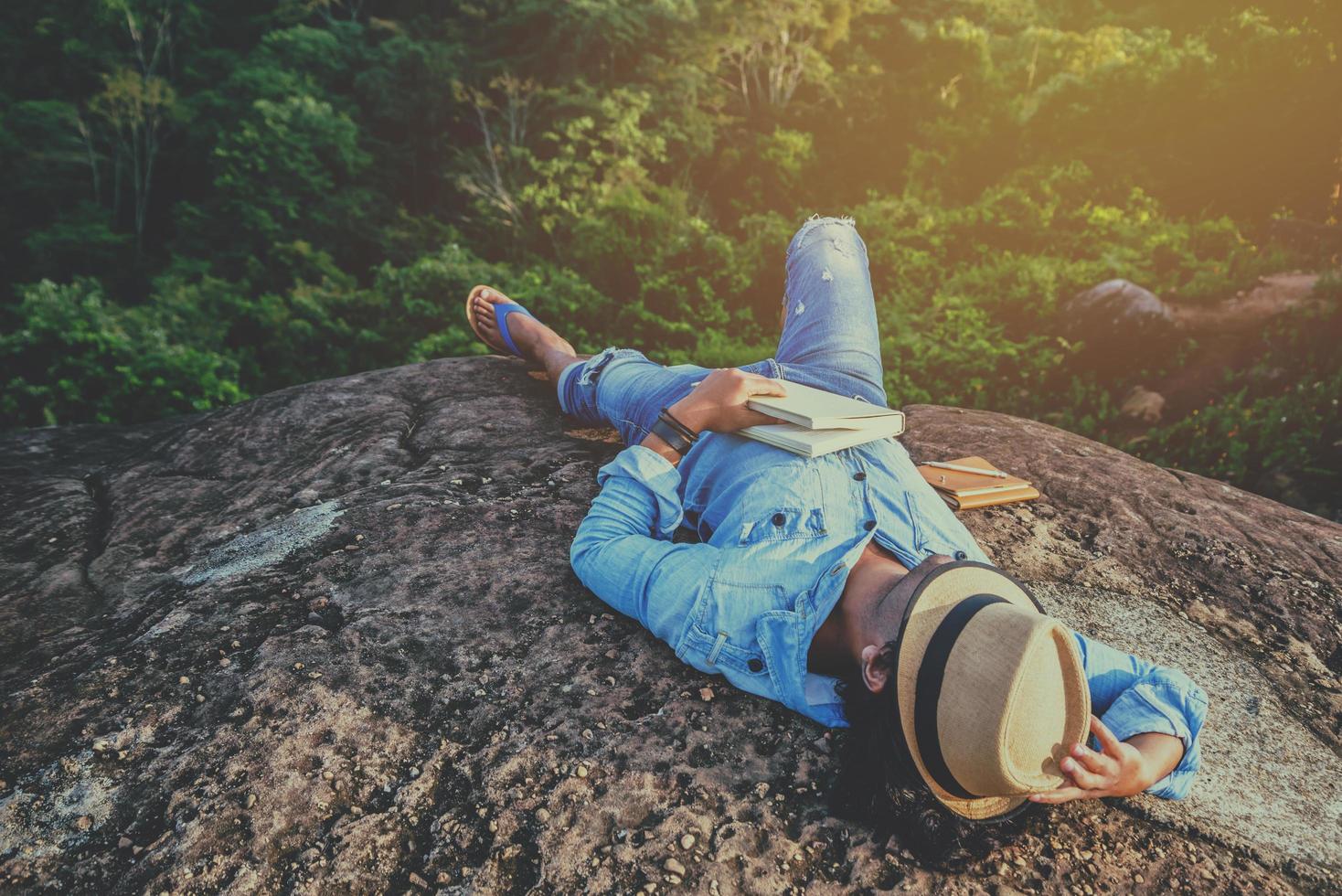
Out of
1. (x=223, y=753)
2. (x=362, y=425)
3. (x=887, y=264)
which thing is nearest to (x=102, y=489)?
(x=362, y=425)

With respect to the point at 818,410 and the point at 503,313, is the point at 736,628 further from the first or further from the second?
the point at 503,313

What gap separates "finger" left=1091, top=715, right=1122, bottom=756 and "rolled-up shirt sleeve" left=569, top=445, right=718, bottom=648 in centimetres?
84

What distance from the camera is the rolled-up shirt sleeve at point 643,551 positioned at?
1743mm

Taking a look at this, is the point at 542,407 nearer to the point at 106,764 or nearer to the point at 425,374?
the point at 425,374

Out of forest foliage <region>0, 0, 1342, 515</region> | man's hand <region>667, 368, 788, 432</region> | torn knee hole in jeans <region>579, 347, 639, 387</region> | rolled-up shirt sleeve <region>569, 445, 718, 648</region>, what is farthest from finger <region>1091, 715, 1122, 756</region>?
forest foliage <region>0, 0, 1342, 515</region>

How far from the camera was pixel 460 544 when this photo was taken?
222 centimetres

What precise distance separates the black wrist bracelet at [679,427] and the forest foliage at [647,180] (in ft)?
15.6

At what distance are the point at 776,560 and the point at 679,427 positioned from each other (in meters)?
0.56

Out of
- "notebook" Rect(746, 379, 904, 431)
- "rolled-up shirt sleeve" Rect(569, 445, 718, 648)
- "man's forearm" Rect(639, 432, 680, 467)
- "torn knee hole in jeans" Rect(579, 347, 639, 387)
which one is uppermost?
"notebook" Rect(746, 379, 904, 431)

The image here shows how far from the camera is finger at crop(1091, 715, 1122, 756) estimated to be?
50.3 inches

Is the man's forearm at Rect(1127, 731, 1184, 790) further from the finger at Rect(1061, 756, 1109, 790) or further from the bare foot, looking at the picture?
the bare foot

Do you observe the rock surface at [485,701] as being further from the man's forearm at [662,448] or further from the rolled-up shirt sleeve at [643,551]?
the man's forearm at [662,448]

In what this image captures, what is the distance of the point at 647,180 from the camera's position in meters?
11.4

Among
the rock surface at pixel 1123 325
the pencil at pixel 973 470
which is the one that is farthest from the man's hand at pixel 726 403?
the rock surface at pixel 1123 325
